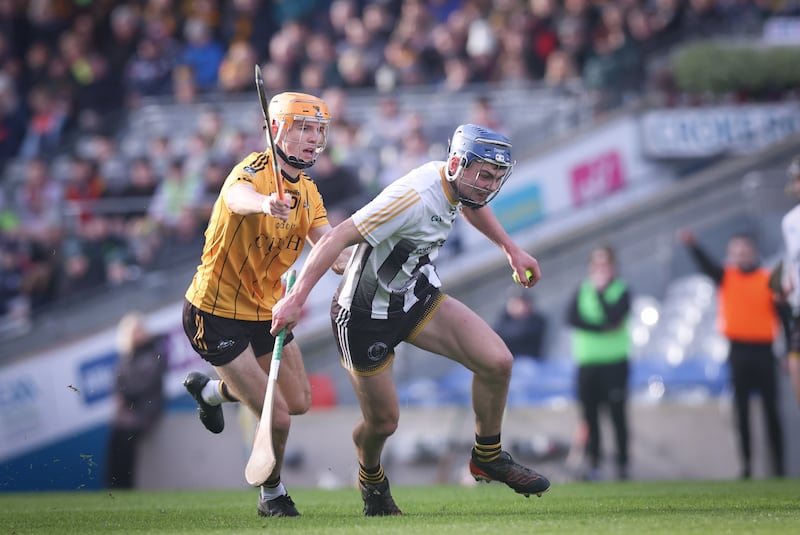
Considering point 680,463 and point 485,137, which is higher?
point 485,137

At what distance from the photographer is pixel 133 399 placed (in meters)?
13.9

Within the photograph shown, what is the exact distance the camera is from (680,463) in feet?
42.5

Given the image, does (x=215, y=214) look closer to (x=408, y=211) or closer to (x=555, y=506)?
(x=408, y=211)

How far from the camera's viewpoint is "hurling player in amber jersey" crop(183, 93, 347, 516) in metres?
7.62

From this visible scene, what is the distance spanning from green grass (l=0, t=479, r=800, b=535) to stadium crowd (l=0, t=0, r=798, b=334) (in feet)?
17.9

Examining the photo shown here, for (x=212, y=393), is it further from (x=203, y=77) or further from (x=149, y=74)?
(x=149, y=74)

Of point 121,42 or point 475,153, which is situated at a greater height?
point 121,42

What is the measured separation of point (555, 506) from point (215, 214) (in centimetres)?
271

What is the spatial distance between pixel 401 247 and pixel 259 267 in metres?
0.92

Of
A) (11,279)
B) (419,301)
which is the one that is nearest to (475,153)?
(419,301)

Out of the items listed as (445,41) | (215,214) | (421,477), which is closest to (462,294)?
(421,477)

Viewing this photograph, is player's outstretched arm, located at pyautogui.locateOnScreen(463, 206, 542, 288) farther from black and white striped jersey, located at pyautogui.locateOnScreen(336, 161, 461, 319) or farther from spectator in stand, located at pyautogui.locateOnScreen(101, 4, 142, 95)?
spectator in stand, located at pyautogui.locateOnScreen(101, 4, 142, 95)

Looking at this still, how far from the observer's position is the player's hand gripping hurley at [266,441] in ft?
24.3

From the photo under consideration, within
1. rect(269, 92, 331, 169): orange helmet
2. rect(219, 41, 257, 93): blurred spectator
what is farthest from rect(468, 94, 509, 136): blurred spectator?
rect(269, 92, 331, 169): orange helmet
